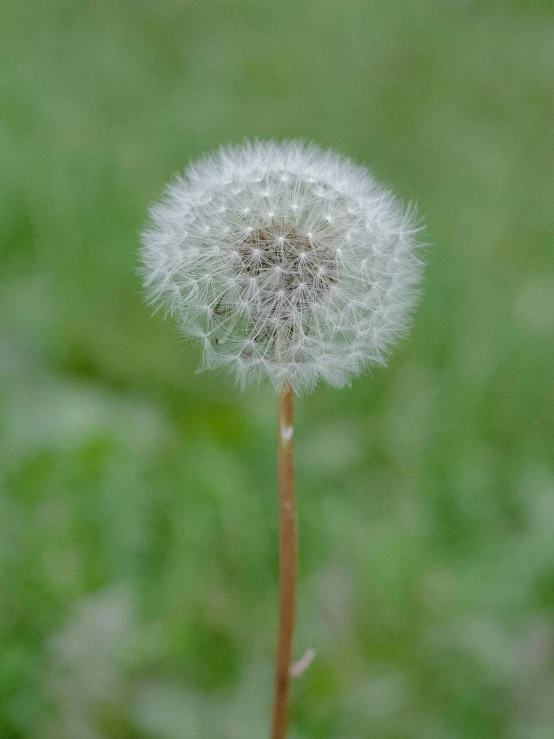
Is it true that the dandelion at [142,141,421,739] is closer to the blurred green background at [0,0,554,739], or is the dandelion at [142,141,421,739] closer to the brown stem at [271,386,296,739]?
the brown stem at [271,386,296,739]

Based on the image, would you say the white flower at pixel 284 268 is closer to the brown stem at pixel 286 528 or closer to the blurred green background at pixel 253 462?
the brown stem at pixel 286 528

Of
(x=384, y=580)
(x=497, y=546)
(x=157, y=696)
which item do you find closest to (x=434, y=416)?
(x=497, y=546)

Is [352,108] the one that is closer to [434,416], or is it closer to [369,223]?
[434,416]

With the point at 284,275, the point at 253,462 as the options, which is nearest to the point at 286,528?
the point at 284,275

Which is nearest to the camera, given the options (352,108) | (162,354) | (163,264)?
(163,264)

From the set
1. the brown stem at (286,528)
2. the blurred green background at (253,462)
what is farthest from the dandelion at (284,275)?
the blurred green background at (253,462)

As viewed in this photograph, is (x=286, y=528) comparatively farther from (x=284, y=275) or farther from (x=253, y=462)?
(x=253, y=462)

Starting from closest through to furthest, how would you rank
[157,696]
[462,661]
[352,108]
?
[157,696] → [462,661] → [352,108]

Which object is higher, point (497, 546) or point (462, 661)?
point (497, 546)
